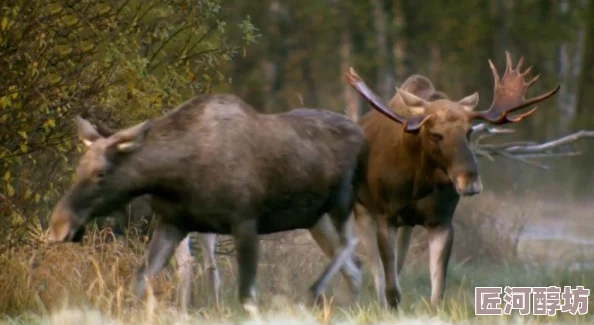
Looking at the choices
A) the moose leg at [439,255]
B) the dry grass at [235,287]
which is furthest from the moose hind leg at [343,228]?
the moose leg at [439,255]

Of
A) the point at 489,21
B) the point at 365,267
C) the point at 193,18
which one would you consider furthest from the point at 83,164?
the point at 489,21

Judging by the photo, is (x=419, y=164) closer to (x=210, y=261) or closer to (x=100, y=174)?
(x=210, y=261)

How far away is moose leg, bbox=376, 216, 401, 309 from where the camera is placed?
12633 mm

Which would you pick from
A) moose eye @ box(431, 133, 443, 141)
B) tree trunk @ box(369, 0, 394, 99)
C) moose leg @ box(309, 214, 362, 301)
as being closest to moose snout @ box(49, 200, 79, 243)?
moose leg @ box(309, 214, 362, 301)

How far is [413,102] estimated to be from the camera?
40.8 ft

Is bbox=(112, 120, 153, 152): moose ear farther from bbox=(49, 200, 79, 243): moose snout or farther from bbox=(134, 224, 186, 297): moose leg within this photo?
bbox=(134, 224, 186, 297): moose leg

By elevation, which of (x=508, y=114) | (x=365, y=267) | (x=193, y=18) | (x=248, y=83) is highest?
(x=248, y=83)

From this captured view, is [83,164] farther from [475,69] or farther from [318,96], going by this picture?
[318,96]

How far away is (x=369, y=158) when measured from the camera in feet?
42.2

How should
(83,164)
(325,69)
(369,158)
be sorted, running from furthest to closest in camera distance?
(325,69)
(369,158)
(83,164)

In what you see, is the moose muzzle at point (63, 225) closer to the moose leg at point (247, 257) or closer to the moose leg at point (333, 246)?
the moose leg at point (247, 257)

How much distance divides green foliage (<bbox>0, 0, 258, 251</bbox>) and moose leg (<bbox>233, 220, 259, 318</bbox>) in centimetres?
175

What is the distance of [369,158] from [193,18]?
79.3 inches

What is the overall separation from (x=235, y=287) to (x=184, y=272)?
1416 millimetres
